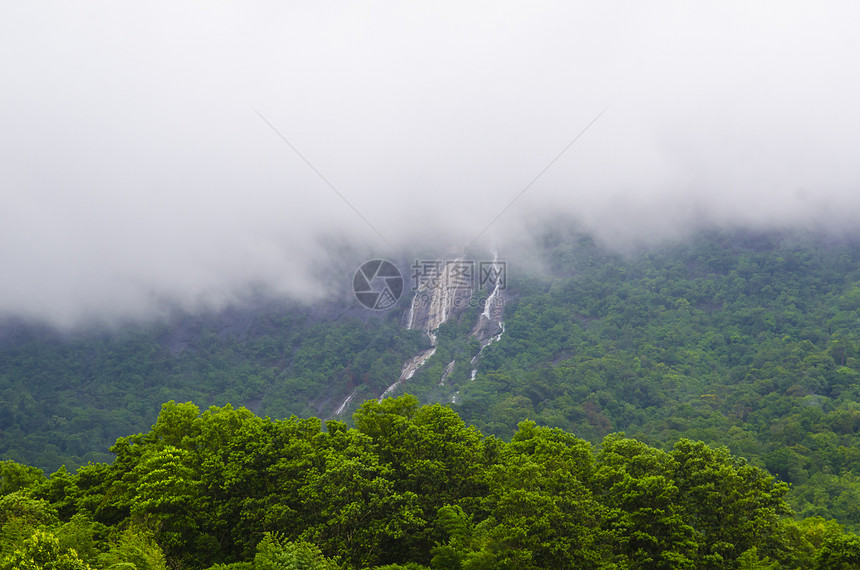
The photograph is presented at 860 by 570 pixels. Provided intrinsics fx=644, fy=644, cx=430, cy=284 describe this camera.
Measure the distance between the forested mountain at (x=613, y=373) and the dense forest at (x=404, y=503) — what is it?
4219 centimetres

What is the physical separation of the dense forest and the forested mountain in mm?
42190

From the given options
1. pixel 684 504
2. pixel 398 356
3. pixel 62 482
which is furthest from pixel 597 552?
pixel 398 356

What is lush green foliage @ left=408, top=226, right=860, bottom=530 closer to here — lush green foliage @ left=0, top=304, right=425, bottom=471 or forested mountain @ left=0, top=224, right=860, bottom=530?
forested mountain @ left=0, top=224, right=860, bottom=530

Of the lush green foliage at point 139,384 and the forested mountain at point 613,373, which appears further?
the lush green foliage at point 139,384

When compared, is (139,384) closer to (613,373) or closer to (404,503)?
(613,373)

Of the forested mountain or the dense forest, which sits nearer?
the dense forest

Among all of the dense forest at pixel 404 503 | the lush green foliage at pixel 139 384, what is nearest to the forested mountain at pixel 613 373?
the lush green foliage at pixel 139 384

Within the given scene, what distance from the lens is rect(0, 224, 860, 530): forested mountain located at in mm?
108062

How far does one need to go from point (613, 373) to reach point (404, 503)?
10823 centimetres

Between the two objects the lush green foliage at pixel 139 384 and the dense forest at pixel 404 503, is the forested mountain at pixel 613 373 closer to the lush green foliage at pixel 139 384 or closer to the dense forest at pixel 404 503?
the lush green foliage at pixel 139 384

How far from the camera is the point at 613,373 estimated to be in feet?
465

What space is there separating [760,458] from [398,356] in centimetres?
11210

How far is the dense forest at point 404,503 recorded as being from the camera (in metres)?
35.9

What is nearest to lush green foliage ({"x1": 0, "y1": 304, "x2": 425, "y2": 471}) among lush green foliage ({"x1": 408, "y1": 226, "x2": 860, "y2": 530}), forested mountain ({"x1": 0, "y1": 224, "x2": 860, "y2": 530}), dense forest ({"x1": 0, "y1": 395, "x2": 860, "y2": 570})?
forested mountain ({"x1": 0, "y1": 224, "x2": 860, "y2": 530})
